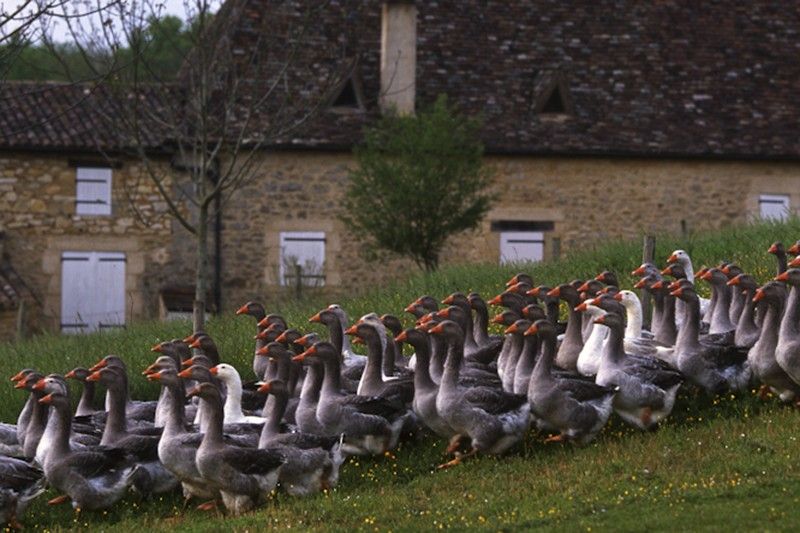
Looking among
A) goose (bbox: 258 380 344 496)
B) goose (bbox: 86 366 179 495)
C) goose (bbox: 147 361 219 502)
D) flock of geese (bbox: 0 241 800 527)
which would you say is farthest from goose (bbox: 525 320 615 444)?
goose (bbox: 86 366 179 495)

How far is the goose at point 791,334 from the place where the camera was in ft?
49.8

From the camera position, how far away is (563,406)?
15.3 meters

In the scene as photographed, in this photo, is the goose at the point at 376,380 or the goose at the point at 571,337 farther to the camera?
the goose at the point at 571,337

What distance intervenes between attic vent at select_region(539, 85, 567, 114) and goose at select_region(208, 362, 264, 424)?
21.9 m

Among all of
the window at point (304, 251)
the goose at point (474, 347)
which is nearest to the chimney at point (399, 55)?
the window at point (304, 251)

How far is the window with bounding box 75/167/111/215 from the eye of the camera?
120 feet

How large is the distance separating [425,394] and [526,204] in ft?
69.8

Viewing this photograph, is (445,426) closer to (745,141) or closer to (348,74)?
(348,74)

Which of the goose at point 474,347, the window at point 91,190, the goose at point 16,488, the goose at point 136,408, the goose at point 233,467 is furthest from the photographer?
the window at point 91,190

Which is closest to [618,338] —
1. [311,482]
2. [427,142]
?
[311,482]

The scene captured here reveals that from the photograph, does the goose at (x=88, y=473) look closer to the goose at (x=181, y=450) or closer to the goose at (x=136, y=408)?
the goose at (x=181, y=450)

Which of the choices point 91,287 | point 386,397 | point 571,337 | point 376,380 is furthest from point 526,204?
point 386,397

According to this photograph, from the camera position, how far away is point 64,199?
36469mm

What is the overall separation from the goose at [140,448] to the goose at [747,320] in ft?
17.6
